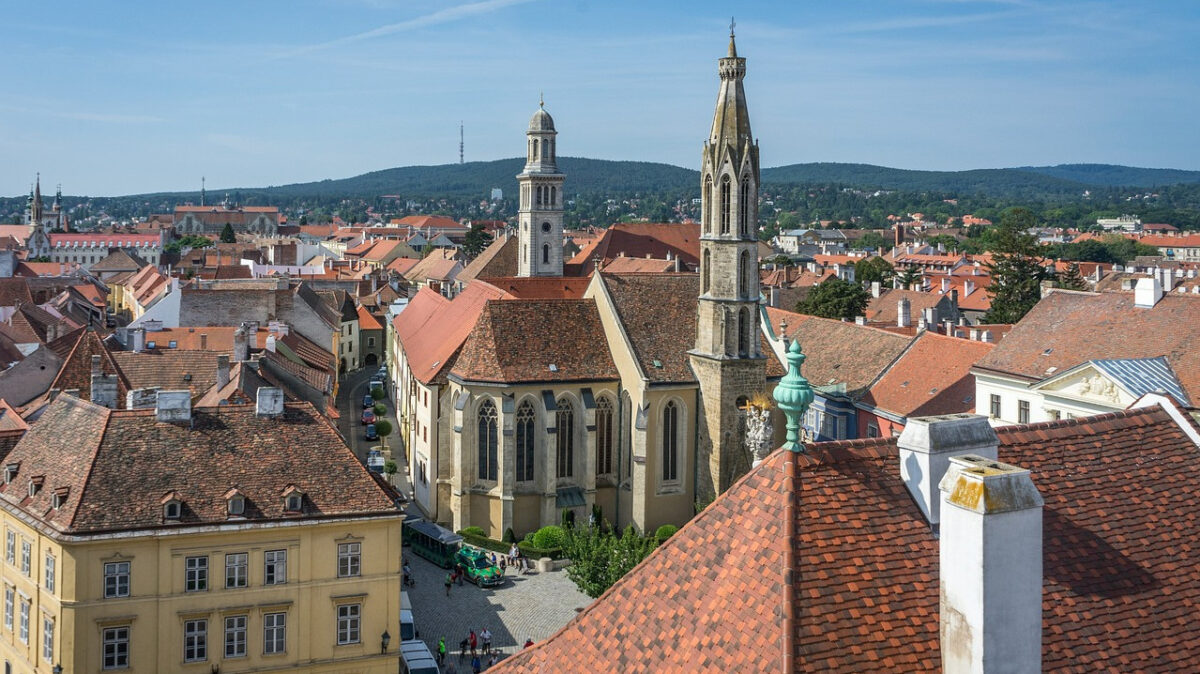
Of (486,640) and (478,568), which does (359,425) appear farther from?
(486,640)

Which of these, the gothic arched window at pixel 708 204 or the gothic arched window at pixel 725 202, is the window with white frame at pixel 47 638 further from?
the gothic arched window at pixel 725 202

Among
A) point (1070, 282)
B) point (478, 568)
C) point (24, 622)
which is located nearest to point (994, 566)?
point (24, 622)

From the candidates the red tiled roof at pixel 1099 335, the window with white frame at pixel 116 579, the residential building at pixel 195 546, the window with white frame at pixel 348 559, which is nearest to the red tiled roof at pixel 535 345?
the residential building at pixel 195 546

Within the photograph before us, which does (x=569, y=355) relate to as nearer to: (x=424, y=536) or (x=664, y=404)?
(x=664, y=404)

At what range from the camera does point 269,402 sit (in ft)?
103

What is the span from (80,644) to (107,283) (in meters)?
113

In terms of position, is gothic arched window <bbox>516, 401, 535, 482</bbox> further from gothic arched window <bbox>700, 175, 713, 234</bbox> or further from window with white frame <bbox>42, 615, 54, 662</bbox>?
window with white frame <bbox>42, 615, 54, 662</bbox>

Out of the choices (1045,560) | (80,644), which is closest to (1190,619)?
(1045,560)

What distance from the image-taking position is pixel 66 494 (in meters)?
28.5

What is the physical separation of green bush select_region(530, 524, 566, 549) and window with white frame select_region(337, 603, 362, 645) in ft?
50.9

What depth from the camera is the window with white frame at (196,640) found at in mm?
28156

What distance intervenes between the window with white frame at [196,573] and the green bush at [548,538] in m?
18.1

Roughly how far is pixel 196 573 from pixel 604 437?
2210cm

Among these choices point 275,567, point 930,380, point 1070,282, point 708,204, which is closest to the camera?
point 275,567
